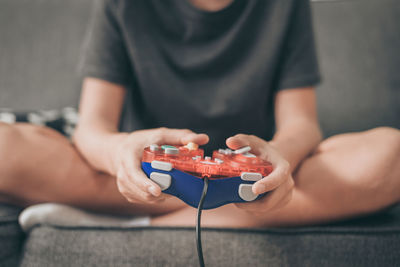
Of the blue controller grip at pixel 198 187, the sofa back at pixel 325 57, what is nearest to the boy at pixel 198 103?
the blue controller grip at pixel 198 187

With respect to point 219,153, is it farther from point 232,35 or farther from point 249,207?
point 232,35

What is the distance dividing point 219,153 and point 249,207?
6cm

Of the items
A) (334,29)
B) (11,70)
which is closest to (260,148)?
(334,29)

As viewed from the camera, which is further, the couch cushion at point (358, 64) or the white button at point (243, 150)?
the couch cushion at point (358, 64)

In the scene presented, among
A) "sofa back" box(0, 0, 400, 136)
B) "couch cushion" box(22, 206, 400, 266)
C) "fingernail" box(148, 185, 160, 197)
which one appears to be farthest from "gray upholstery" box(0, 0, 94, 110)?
"fingernail" box(148, 185, 160, 197)

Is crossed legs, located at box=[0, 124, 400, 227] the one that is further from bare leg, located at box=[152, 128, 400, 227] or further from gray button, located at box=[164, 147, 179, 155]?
gray button, located at box=[164, 147, 179, 155]

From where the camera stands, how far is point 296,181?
14.7 inches

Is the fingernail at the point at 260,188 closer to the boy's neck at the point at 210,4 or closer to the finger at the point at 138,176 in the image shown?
the finger at the point at 138,176

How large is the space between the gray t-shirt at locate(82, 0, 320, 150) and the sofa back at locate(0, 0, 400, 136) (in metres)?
0.22

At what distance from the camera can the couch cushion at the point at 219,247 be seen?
1.05 ft

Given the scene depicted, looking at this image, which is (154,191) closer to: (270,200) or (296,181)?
(270,200)

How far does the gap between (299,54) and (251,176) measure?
0.37m

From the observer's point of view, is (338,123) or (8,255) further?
(338,123)

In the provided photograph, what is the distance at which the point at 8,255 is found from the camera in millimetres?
341
